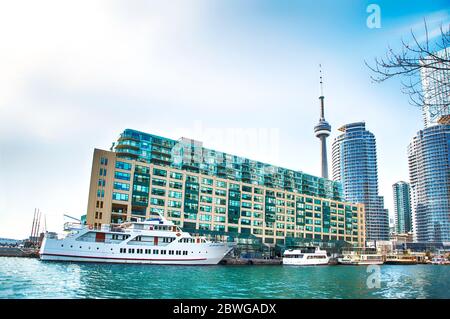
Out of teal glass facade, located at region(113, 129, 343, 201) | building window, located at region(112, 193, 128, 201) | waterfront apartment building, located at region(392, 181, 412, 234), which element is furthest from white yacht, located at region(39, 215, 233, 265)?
waterfront apartment building, located at region(392, 181, 412, 234)

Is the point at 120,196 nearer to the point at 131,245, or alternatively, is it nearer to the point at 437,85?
the point at 131,245

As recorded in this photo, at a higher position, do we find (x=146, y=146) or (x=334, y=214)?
(x=146, y=146)

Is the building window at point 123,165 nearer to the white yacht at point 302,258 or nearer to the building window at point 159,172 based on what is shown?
the building window at point 159,172

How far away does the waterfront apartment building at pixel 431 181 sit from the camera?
540 inches

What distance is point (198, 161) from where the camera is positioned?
172 feet

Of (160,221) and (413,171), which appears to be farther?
(160,221)

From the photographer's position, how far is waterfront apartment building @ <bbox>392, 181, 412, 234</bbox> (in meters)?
116

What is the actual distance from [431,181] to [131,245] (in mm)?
31828

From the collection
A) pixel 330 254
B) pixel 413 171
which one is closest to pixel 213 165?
pixel 330 254

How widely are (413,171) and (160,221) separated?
22728mm

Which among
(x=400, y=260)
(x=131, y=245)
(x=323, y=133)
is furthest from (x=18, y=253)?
(x=323, y=133)

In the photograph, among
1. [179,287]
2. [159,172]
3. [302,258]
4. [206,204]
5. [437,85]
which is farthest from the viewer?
[206,204]
